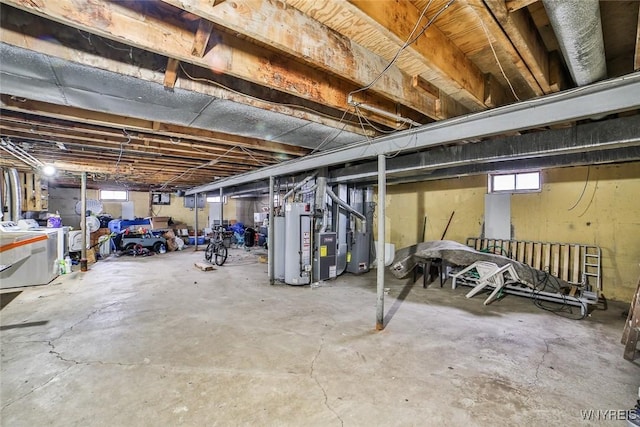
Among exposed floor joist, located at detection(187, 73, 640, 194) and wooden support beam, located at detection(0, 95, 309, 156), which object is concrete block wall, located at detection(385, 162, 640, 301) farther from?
wooden support beam, located at detection(0, 95, 309, 156)

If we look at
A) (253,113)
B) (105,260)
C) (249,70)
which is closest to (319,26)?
(249,70)

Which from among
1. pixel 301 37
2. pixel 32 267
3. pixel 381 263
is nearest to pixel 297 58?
pixel 301 37

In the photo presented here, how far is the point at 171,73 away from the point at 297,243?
334 cm

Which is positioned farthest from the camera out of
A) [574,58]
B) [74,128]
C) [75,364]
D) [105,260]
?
[105,260]

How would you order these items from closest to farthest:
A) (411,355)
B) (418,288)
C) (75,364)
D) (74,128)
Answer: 1. (75,364)
2. (411,355)
3. (74,128)
4. (418,288)

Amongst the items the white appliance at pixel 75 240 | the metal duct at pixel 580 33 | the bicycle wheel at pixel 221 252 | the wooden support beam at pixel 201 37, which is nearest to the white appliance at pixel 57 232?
the white appliance at pixel 75 240

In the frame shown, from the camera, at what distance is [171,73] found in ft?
5.60

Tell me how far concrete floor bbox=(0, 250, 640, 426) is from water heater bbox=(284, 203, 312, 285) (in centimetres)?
68

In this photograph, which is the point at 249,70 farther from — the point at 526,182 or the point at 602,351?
the point at 526,182

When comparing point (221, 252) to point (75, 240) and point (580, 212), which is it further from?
point (580, 212)

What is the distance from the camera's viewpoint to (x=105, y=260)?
22.7ft

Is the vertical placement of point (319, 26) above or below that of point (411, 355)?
above

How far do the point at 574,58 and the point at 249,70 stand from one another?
69.6 inches

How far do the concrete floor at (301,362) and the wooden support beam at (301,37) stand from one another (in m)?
2.13
